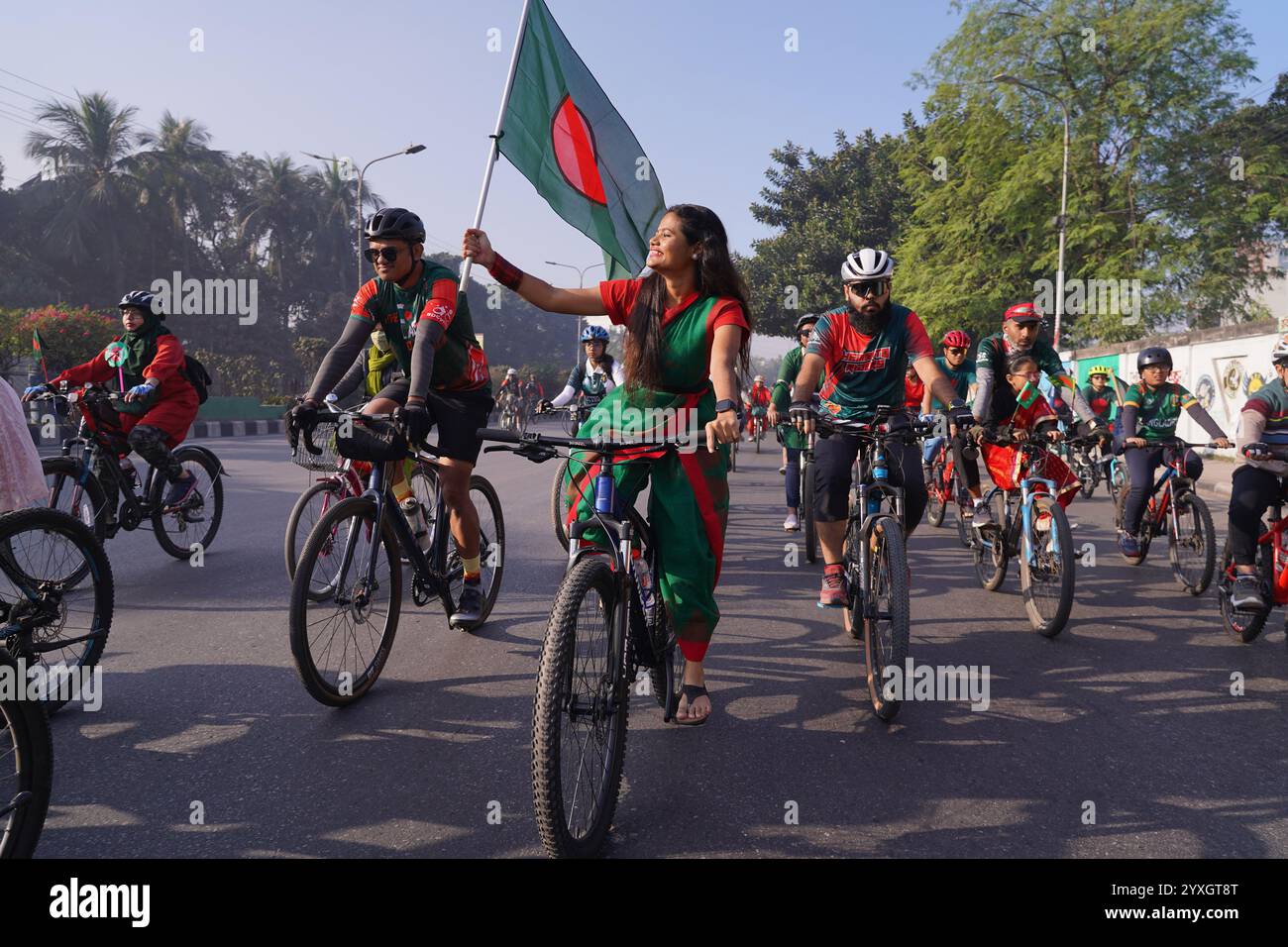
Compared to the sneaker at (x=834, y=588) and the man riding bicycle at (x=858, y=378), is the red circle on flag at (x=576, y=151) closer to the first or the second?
the man riding bicycle at (x=858, y=378)

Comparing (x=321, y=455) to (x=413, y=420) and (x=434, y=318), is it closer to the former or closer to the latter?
(x=434, y=318)

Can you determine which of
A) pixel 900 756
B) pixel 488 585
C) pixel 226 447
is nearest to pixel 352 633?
pixel 488 585

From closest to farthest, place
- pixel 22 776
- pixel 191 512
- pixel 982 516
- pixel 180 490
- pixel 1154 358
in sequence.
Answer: pixel 22 776 < pixel 982 516 < pixel 180 490 < pixel 1154 358 < pixel 191 512

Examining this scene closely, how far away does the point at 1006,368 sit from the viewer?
6.33 metres

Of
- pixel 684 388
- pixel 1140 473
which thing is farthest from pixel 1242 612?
pixel 684 388

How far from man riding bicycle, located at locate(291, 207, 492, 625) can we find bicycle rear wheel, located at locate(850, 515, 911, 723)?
77.0 inches

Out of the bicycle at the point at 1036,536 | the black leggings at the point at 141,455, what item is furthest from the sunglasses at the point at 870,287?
the black leggings at the point at 141,455

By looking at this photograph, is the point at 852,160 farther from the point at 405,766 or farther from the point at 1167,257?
the point at 405,766

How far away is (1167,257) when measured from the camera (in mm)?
27547

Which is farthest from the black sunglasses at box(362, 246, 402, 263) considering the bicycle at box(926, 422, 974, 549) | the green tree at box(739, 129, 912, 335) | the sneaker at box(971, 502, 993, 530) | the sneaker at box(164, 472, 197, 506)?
the green tree at box(739, 129, 912, 335)

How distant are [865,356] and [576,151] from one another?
2.37 meters

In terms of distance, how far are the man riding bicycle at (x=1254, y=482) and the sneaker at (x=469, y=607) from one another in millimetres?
4107

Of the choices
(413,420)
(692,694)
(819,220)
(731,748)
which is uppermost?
(819,220)
